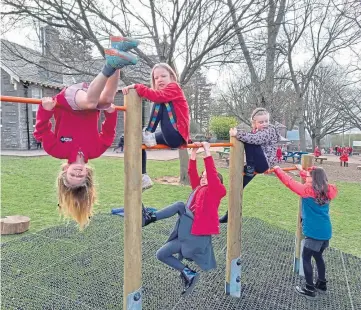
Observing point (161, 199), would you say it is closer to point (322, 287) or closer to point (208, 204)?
point (322, 287)

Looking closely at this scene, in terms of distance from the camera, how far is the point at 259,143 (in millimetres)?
2979

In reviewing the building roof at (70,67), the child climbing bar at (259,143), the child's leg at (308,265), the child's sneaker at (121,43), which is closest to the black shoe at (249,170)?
the child climbing bar at (259,143)

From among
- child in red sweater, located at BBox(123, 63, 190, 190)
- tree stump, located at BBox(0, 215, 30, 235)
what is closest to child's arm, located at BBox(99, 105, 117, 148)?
child in red sweater, located at BBox(123, 63, 190, 190)

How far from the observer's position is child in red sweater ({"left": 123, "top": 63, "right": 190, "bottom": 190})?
225 centimetres

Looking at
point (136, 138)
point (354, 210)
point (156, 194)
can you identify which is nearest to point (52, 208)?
point (156, 194)

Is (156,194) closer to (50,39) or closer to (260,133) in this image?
(50,39)

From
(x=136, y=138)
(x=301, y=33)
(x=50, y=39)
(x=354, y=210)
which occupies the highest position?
(x=301, y=33)

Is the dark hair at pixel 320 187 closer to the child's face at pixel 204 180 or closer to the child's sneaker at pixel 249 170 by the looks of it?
the child's sneaker at pixel 249 170

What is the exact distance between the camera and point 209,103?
112 ft

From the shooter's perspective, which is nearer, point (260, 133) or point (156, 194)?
point (260, 133)

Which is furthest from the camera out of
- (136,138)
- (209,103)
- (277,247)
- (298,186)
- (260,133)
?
(209,103)

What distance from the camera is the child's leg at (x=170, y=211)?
2453 mm

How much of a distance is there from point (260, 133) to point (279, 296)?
1657mm

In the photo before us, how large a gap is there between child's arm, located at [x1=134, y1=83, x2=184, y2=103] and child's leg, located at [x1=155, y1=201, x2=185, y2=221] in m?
0.82
